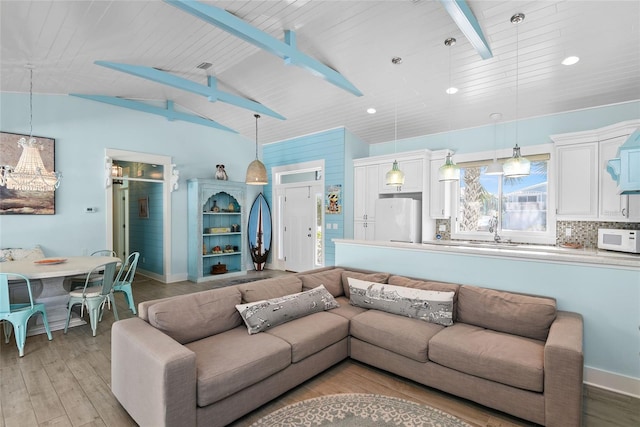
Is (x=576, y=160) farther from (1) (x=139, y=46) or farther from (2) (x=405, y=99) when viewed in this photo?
(1) (x=139, y=46)

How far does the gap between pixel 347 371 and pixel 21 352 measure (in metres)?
3.07

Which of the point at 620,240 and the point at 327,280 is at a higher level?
the point at 620,240

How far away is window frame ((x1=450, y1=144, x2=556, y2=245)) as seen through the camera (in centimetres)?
446

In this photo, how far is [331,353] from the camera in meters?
2.68

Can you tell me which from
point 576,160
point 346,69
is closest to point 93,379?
point 346,69

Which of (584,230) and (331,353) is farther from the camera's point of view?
(584,230)

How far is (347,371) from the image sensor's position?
2.70 meters

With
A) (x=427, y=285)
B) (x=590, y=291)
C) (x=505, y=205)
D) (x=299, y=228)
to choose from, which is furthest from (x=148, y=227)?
(x=590, y=291)

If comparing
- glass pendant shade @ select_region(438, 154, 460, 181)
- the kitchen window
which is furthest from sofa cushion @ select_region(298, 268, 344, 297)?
the kitchen window

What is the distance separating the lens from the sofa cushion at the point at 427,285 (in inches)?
112

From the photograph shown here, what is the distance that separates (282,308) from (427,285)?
55.3 inches

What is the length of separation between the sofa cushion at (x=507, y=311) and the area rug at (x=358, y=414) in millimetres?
854

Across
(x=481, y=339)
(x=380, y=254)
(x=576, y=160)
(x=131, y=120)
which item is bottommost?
(x=481, y=339)

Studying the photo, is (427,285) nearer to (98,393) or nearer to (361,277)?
(361,277)
